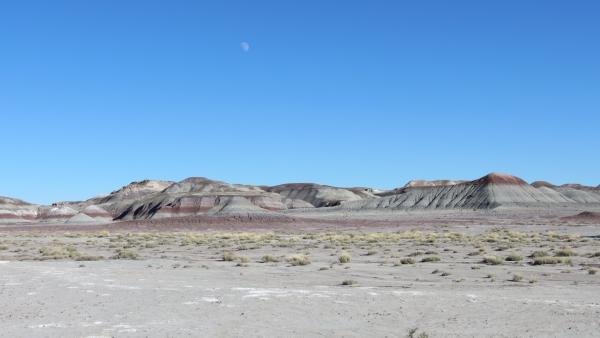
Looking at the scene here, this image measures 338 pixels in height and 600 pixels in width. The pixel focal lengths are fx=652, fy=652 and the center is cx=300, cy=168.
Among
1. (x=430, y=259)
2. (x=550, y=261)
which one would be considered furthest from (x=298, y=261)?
(x=550, y=261)

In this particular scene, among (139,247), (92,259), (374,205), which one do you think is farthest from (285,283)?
(374,205)

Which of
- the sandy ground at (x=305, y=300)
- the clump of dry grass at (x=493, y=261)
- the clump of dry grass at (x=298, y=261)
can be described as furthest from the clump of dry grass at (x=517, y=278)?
the clump of dry grass at (x=298, y=261)

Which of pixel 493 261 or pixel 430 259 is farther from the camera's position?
pixel 430 259

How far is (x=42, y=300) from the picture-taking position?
15672mm

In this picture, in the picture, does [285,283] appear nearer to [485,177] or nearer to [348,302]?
[348,302]

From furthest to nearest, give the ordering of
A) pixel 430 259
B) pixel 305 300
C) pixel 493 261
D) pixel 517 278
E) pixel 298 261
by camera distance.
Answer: pixel 430 259 < pixel 298 261 < pixel 493 261 < pixel 517 278 < pixel 305 300

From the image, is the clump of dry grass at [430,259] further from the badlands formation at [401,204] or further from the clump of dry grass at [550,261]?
the badlands formation at [401,204]

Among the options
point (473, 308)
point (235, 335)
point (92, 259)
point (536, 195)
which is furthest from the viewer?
point (536, 195)

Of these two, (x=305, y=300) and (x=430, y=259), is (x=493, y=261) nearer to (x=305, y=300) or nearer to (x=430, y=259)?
(x=430, y=259)

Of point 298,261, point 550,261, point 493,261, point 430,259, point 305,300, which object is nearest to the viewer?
point 305,300

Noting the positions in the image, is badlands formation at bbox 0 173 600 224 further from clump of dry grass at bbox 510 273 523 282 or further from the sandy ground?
clump of dry grass at bbox 510 273 523 282

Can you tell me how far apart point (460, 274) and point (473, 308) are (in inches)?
318

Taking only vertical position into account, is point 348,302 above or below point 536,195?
below

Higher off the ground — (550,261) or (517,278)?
(550,261)
